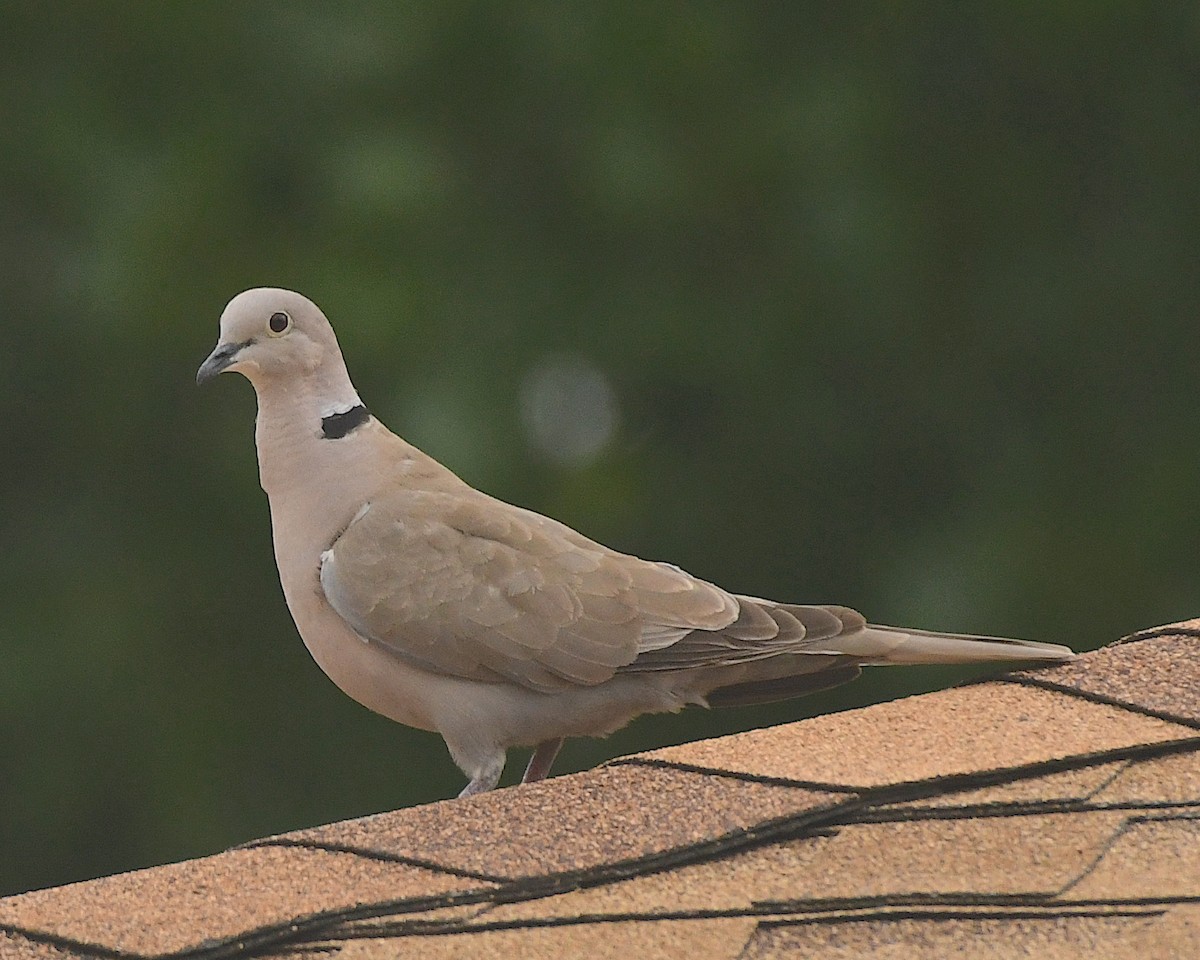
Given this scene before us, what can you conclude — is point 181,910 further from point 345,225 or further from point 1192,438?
point 1192,438

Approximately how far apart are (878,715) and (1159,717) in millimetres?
347

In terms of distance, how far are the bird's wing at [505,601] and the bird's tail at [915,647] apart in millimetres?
177

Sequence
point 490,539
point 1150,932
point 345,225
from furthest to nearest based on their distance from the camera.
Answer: point 345,225, point 490,539, point 1150,932

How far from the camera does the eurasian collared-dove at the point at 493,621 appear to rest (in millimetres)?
3180

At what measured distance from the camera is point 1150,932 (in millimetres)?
1920

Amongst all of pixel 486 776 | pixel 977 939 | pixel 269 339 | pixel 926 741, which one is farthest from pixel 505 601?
pixel 977 939

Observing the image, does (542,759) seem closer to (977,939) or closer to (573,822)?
(573,822)

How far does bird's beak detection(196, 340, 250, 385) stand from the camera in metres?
3.35


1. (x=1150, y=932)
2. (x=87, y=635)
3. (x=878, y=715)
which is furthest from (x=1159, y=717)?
(x=87, y=635)

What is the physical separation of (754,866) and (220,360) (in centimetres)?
156

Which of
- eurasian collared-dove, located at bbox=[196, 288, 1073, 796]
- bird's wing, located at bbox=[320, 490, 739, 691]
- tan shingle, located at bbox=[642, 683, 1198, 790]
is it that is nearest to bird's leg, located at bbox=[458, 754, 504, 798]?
eurasian collared-dove, located at bbox=[196, 288, 1073, 796]

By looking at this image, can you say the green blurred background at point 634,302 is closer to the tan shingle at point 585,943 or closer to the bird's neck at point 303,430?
the bird's neck at point 303,430

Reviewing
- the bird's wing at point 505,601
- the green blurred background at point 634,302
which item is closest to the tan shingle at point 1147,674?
the bird's wing at point 505,601

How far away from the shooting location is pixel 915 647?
10.3 ft
